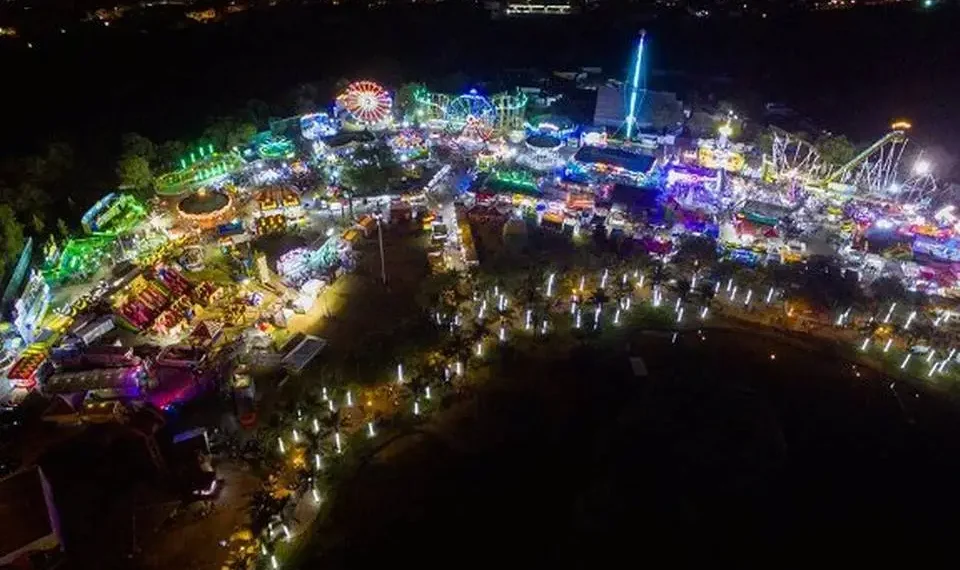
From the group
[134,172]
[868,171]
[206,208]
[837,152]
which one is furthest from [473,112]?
[868,171]

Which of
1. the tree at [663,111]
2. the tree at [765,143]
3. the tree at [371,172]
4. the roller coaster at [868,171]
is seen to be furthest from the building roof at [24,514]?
the tree at [765,143]

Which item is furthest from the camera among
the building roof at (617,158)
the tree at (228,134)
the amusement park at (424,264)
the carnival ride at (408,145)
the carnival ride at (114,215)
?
the carnival ride at (408,145)

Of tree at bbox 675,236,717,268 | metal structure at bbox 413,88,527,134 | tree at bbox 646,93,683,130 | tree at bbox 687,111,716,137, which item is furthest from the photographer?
tree at bbox 687,111,716,137

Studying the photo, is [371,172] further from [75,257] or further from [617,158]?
[75,257]

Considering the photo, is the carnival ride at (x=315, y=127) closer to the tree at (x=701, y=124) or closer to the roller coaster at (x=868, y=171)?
the tree at (x=701, y=124)

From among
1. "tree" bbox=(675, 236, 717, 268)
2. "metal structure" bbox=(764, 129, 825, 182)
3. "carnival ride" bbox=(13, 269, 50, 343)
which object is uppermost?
"metal structure" bbox=(764, 129, 825, 182)

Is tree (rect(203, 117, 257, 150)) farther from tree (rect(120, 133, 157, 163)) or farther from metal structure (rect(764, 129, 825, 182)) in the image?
metal structure (rect(764, 129, 825, 182))

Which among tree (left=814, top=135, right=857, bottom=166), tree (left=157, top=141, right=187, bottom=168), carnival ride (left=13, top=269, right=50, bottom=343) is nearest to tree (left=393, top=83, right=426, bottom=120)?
tree (left=157, top=141, right=187, bottom=168)
